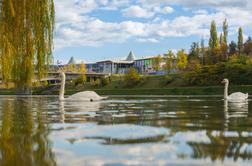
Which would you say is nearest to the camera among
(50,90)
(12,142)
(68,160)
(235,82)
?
(68,160)

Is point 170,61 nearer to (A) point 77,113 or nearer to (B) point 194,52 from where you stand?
(B) point 194,52

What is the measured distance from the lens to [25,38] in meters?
13.9

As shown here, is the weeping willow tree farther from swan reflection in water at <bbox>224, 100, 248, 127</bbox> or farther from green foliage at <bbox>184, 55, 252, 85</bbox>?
green foliage at <bbox>184, 55, 252, 85</bbox>

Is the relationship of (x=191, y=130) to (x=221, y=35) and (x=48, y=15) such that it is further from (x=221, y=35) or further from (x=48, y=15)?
(x=221, y=35)

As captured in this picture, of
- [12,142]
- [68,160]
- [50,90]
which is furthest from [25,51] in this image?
[50,90]

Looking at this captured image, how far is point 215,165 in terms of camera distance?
5660 mm

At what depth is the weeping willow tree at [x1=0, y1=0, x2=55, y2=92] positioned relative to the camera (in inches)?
516

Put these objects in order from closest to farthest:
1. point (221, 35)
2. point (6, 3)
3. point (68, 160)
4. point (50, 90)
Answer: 1. point (68, 160)
2. point (6, 3)
3. point (50, 90)
4. point (221, 35)

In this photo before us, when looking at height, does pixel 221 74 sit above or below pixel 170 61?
below

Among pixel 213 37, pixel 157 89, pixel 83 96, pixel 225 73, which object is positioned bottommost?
pixel 83 96

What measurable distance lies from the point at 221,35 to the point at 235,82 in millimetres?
43912

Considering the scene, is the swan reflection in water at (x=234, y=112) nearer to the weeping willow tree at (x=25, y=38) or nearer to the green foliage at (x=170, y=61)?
the weeping willow tree at (x=25, y=38)

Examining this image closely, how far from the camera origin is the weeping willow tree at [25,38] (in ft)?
43.0

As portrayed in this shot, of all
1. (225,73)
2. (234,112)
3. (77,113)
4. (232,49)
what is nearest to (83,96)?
(77,113)
